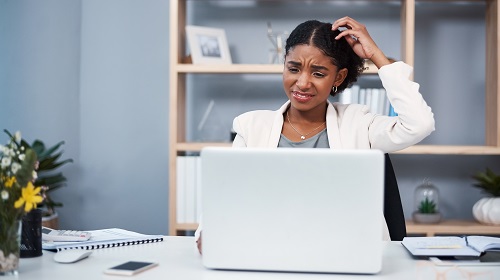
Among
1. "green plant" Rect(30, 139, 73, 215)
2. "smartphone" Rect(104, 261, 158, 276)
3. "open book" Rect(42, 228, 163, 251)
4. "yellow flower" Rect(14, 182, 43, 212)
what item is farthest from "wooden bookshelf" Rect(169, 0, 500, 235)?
"yellow flower" Rect(14, 182, 43, 212)

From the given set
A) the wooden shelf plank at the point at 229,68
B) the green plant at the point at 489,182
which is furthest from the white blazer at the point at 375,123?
the green plant at the point at 489,182

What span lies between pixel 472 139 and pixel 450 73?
14.7 inches

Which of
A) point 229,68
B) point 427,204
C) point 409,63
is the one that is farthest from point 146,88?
point 427,204

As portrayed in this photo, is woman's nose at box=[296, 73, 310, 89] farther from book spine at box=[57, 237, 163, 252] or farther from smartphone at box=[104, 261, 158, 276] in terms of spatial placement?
smartphone at box=[104, 261, 158, 276]

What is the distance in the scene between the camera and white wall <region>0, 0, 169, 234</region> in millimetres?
3500

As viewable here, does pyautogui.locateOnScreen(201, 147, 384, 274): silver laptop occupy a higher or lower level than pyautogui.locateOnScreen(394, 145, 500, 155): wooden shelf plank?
lower

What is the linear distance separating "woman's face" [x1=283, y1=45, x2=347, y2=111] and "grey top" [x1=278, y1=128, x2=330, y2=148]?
11 cm

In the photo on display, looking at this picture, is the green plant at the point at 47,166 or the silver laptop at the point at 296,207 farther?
the green plant at the point at 47,166

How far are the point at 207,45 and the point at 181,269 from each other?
2.02 m

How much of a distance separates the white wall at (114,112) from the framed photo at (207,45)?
38 cm

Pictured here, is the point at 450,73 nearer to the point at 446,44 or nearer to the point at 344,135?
the point at 446,44

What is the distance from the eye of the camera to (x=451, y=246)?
1495mm

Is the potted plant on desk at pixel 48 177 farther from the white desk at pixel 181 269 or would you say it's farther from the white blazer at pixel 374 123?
the white desk at pixel 181 269

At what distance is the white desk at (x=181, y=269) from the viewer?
1253 millimetres
